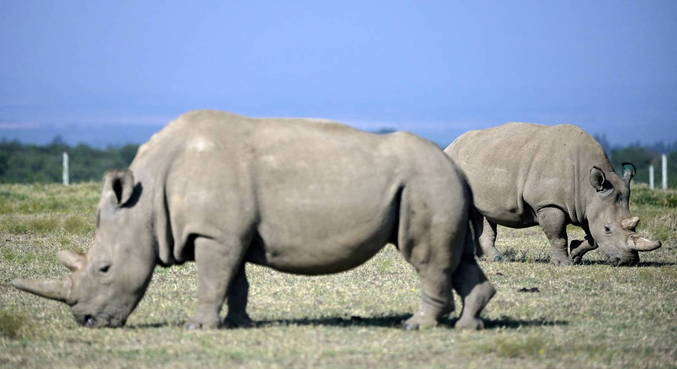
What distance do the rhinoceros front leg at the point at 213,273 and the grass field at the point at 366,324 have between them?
0.16 metres

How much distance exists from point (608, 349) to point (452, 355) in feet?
4.14

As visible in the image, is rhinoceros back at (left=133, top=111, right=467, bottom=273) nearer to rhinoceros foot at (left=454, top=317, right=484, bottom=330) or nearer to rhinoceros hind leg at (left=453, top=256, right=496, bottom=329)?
rhinoceros hind leg at (left=453, top=256, right=496, bottom=329)

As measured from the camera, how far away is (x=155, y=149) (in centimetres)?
945

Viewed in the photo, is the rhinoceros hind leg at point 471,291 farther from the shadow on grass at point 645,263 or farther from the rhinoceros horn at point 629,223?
the shadow on grass at point 645,263

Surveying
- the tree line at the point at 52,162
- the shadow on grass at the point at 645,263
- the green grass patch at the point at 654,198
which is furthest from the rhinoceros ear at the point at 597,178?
the tree line at the point at 52,162

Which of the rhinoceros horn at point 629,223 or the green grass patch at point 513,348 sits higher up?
the green grass patch at point 513,348

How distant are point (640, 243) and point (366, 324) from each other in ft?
20.2

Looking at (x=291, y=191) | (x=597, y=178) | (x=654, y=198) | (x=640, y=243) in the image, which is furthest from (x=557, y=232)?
(x=654, y=198)

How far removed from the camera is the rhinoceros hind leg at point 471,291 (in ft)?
30.9

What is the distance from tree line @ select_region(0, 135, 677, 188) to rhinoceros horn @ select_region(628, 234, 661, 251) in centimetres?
3070

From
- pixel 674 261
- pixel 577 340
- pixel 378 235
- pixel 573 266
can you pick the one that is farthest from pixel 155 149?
pixel 674 261

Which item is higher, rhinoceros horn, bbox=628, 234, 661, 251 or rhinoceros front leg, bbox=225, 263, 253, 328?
rhinoceros front leg, bbox=225, 263, 253, 328

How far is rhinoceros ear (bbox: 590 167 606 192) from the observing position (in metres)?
14.8

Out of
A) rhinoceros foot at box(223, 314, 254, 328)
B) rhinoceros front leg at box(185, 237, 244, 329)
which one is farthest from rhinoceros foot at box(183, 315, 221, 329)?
rhinoceros foot at box(223, 314, 254, 328)
